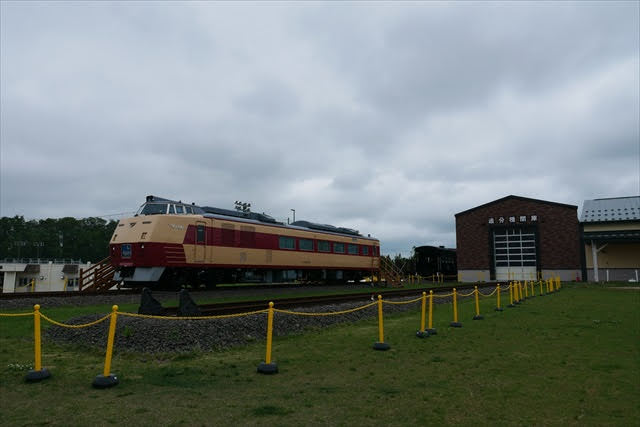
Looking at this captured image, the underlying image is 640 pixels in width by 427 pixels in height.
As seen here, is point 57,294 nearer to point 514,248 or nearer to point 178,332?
point 178,332

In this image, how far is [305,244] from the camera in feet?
90.3

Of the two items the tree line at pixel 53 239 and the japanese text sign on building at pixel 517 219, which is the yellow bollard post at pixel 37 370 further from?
the tree line at pixel 53 239

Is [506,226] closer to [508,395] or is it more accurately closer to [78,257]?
[508,395]

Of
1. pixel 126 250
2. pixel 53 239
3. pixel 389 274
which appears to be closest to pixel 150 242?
pixel 126 250

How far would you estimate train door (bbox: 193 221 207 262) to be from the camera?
19.9m

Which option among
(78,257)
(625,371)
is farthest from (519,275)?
(78,257)

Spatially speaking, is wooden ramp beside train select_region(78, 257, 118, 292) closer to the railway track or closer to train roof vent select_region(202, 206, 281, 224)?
the railway track

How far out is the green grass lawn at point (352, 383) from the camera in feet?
16.8

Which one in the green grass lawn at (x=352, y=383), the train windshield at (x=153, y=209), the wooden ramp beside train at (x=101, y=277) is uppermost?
the train windshield at (x=153, y=209)

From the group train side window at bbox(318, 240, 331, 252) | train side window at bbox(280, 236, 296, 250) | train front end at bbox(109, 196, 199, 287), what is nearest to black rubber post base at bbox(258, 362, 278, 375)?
train front end at bbox(109, 196, 199, 287)

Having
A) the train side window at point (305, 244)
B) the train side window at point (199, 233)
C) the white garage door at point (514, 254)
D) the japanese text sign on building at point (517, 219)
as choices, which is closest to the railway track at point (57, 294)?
the train side window at point (199, 233)

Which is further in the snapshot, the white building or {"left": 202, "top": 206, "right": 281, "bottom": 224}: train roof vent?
the white building

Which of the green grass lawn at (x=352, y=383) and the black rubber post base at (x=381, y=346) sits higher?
the black rubber post base at (x=381, y=346)

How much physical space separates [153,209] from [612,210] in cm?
4323
